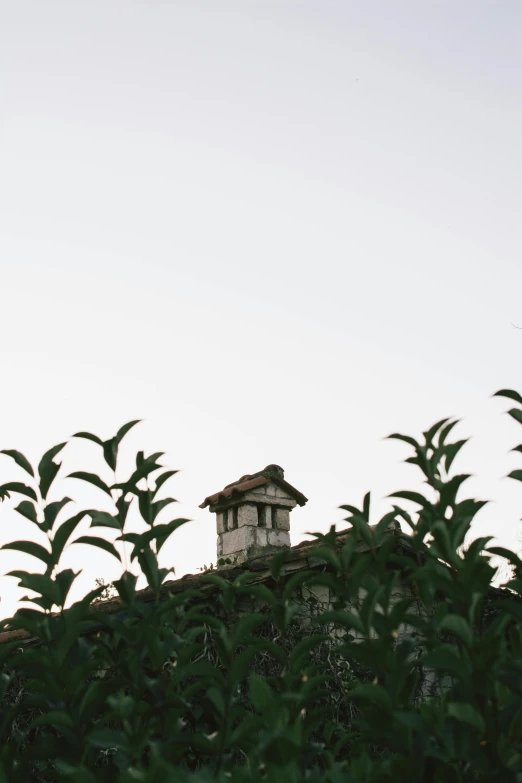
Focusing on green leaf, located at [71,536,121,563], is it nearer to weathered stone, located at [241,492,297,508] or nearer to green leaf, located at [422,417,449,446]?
green leaf, located at [422,417,449,446]

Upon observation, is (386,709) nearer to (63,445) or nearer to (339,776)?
(339,776)

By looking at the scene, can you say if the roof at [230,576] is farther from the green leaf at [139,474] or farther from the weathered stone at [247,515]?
the green leaf at [139,474]

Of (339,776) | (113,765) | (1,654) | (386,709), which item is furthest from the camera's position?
(1,654)

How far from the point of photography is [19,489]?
84.0 inches

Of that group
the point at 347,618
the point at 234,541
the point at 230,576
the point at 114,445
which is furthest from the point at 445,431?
the point at 234,541

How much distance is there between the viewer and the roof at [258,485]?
10008mm

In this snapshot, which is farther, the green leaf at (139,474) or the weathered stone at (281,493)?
the weathered stone at (281,493)

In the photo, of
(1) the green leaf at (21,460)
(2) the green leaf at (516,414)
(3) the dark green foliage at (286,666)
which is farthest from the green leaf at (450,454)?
(1) the green leaf at (21,460)

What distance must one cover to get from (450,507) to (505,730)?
1.65 ft

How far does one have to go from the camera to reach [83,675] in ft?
6.21

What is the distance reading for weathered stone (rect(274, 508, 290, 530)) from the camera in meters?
10.3

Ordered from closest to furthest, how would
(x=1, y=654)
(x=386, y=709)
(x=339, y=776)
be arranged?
1. (x=339, y=776)
2. (x=386, y=709)
3. (x=1, y=654)

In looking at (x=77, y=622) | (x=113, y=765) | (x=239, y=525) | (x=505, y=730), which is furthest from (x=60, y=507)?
(x=239, y=525)

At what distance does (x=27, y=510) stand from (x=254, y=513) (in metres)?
8.13
